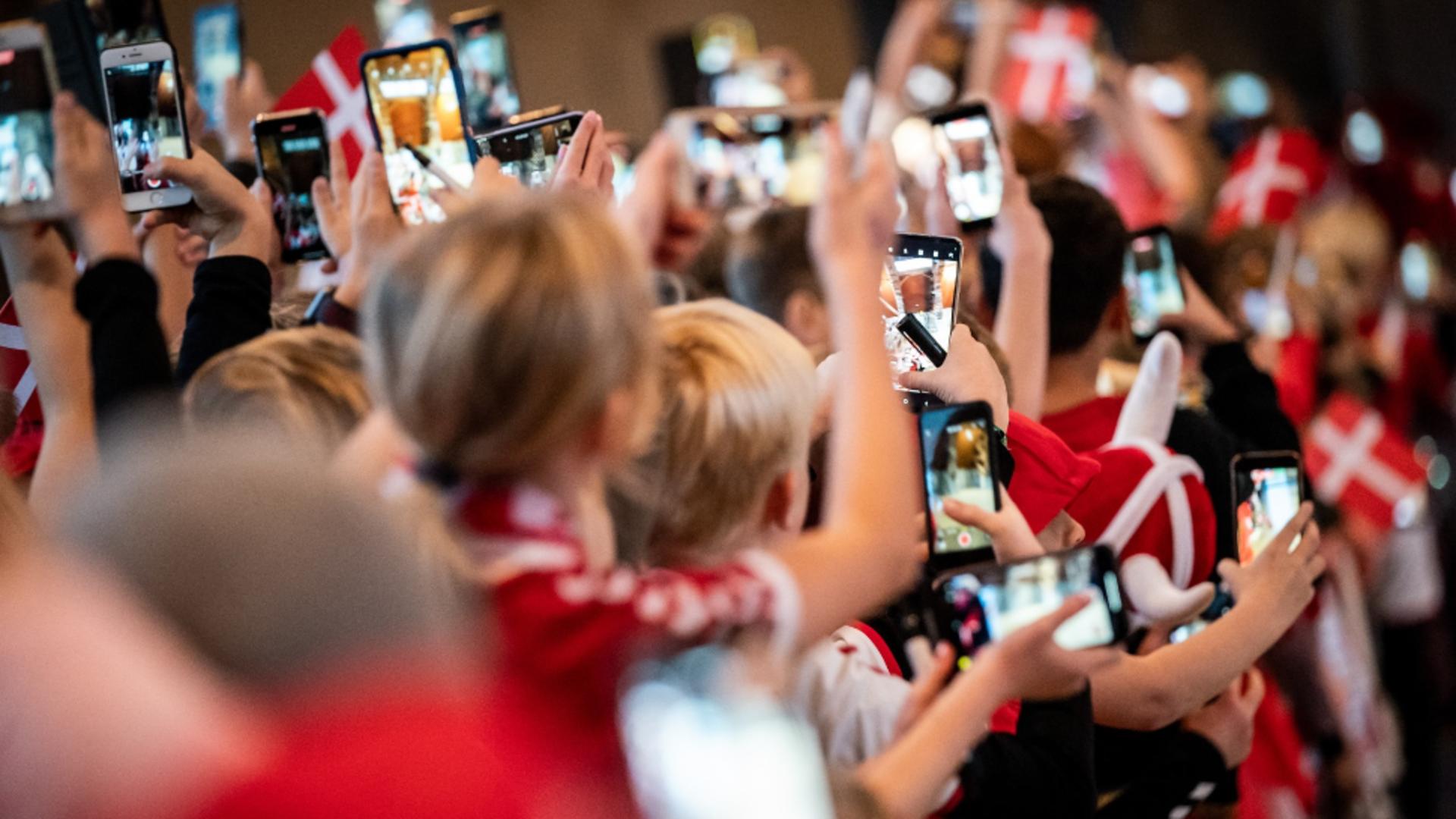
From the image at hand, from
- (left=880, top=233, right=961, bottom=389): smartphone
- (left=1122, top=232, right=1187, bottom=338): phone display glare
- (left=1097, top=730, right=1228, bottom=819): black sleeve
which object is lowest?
(left=1097, top=730, right=1228, bottom=819): black sleeve

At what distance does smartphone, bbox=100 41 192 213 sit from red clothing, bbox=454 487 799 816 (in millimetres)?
916

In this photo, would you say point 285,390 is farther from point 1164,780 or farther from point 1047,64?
point 1047,64

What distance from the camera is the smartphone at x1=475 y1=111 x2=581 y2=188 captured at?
186 cm

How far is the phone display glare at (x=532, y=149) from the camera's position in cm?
186

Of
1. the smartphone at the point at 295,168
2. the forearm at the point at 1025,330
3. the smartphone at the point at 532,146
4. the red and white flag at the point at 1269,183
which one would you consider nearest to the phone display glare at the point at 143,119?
the smartphone at the point at 295,168

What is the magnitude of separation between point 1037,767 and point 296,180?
3.62ft

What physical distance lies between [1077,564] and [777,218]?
1310mm

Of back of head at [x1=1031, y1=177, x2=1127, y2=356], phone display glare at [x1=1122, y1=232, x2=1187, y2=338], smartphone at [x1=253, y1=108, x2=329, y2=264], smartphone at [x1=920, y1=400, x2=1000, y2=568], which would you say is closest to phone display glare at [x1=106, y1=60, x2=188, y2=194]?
smartphone at [x1=253, y1=108, x2=329, y2=264]

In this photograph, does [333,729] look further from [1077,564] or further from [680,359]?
[1077,564]

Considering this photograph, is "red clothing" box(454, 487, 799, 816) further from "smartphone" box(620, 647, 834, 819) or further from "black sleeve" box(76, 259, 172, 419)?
"black sleeve" box(76, 259, 172, 419)

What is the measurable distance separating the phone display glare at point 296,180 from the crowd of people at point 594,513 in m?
0.03

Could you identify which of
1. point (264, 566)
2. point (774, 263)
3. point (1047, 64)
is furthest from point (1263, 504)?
point (1047, 64)

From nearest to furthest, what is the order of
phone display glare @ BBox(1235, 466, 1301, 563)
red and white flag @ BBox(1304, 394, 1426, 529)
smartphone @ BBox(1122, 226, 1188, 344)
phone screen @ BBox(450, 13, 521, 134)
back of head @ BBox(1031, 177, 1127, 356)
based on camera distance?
phone display glare @ BBox(1235, 466, 1301, 563) → phone screen @ BBox(450, 13, 521, 134) → back of head @ BBox(1031, 177, 1127, 356) → smartphone @ BBox(1122, 226, 1188, 344) → red and white flag @ BBox(1304, 394, 1426, 529)

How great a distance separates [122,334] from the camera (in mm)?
1473
